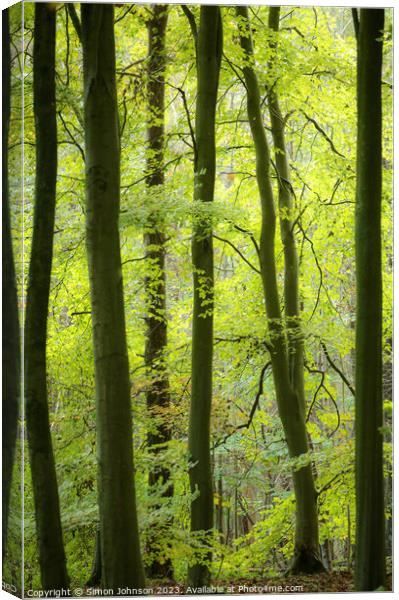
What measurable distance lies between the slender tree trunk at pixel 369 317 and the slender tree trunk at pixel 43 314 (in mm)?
2059

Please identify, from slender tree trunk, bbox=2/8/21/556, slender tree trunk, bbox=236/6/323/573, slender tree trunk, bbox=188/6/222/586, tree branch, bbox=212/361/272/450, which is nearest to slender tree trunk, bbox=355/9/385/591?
slender tree trunk, bbox=236/6/323/573

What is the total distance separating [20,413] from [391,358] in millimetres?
2519

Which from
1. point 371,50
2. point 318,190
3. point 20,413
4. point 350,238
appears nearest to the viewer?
point 20,413

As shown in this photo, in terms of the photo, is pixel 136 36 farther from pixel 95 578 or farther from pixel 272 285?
pixel 95 578

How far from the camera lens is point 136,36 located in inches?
214

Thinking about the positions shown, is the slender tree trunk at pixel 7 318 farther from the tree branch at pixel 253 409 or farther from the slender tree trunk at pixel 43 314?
the tree branch at pixel 253 409

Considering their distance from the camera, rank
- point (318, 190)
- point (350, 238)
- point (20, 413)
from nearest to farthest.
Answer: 1. point (20, 413)
2. point (350, 238)
3. point (318, 190)

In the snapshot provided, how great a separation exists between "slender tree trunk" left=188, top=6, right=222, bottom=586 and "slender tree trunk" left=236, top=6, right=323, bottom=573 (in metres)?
0.32

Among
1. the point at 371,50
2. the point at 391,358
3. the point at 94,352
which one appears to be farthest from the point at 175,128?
the point at 391,358

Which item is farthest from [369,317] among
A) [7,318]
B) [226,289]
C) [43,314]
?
[7,318]

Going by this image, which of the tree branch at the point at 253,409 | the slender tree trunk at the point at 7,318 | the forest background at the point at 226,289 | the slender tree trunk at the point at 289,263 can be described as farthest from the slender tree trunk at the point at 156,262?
the slender tree trunk at the point at 7,318

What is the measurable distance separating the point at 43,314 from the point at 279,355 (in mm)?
1917

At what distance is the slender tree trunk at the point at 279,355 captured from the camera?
5.37 metres

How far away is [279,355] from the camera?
564 cm
